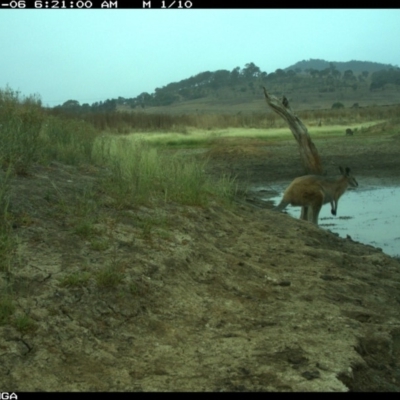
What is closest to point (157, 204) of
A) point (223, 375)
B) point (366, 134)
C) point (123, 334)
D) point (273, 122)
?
point (123, 334)

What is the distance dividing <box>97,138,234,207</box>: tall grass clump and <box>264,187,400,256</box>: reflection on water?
241 centimetres

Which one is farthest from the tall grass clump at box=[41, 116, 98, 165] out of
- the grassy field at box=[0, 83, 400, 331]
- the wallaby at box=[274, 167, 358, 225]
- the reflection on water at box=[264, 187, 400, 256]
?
the reflection on water at box=[264, 187, 400, 256]

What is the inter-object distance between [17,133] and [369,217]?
7.31 meters

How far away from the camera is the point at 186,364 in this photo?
16.4ft

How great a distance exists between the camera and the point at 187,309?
240 inches

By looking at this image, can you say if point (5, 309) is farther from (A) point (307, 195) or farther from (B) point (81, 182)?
(A) point (307, 195)

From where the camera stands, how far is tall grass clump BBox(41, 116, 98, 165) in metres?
11.6

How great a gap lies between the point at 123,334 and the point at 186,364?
2.14 feet

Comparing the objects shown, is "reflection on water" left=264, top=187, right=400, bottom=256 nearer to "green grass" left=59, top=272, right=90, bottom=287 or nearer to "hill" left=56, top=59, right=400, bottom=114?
"green grass" left=59, top=272, right=90, bottom=287

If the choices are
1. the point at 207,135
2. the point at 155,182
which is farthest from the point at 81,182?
the point at 207,135

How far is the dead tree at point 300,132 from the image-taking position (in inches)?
728

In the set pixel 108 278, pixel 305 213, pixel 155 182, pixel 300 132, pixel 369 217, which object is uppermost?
pixel 300 132

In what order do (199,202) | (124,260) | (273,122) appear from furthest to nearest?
(273,122), (199,202), (124,260)

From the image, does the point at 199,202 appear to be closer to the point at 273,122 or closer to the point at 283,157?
the point at 283,157
